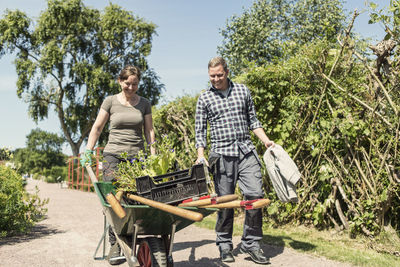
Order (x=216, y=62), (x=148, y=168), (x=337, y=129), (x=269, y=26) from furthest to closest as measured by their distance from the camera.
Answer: (x=269, y=26) < (x=337, y=129) < (x=216, y=62) < (x=148, y=168)

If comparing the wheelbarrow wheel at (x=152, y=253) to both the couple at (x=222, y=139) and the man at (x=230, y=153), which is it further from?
the man at (x=230, y=153)

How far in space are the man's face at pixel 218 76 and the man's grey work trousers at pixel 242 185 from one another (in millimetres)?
689

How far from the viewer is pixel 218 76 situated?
11.5 ft

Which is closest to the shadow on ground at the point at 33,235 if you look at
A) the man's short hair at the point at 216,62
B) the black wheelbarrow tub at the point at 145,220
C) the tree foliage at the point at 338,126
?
the black wheelbarrow tub at the point at 145,220

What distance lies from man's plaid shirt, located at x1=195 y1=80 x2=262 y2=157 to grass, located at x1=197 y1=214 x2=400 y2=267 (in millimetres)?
1309

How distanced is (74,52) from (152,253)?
21415mm

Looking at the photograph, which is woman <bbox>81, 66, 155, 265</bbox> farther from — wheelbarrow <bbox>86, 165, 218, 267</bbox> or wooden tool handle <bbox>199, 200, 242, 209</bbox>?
wooden tool handle <bbox>199, 200, 242, 209</bbox>

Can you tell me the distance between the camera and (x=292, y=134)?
15.2 ft

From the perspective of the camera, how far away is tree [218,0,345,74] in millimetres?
19734

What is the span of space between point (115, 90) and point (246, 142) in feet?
62.2

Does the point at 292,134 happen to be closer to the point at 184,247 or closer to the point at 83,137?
the point at 184,247

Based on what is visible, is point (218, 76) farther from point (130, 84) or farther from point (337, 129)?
point (337, 129)

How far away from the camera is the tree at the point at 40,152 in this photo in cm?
7906

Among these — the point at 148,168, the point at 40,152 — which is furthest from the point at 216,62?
the point at 40,152
